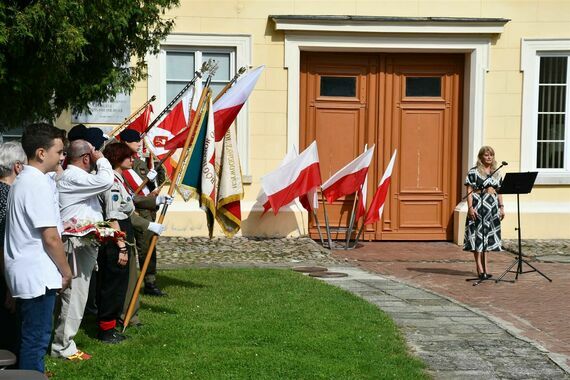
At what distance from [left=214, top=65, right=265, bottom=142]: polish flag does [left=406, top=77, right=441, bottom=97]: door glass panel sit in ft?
22.5

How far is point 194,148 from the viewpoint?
8.57 meters

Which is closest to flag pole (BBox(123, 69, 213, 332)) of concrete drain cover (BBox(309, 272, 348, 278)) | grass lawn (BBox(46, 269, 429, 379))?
grass lawn (BBox(46, 269, 429, 379))

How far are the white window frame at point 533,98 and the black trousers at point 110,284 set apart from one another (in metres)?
9.83

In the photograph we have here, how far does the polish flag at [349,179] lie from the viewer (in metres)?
14.2

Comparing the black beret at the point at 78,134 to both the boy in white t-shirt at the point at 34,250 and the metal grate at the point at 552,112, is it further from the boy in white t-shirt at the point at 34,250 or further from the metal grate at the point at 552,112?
the metal grate at the point at 552,112

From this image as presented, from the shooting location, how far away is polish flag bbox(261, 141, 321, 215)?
1398cm

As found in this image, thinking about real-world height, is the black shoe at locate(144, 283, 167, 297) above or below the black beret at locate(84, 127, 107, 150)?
below

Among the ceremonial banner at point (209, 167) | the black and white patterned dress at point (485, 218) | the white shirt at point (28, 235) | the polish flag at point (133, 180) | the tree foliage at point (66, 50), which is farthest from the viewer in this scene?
the black and white patterned dress at point (485, 218)

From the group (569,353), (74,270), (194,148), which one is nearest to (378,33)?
(194,148)

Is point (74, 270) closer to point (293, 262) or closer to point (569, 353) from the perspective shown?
point (569, 353)

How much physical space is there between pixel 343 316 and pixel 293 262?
4.24 m

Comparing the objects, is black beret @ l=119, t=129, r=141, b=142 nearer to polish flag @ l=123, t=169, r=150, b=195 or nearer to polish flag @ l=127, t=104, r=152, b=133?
polish flag @ l=123, t=169, r=150, b=195

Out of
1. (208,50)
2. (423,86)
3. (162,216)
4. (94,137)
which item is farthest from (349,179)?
(94,137)

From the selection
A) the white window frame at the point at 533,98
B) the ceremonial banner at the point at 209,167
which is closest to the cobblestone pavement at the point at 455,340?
the ceremonial banner at the point at 209,167
